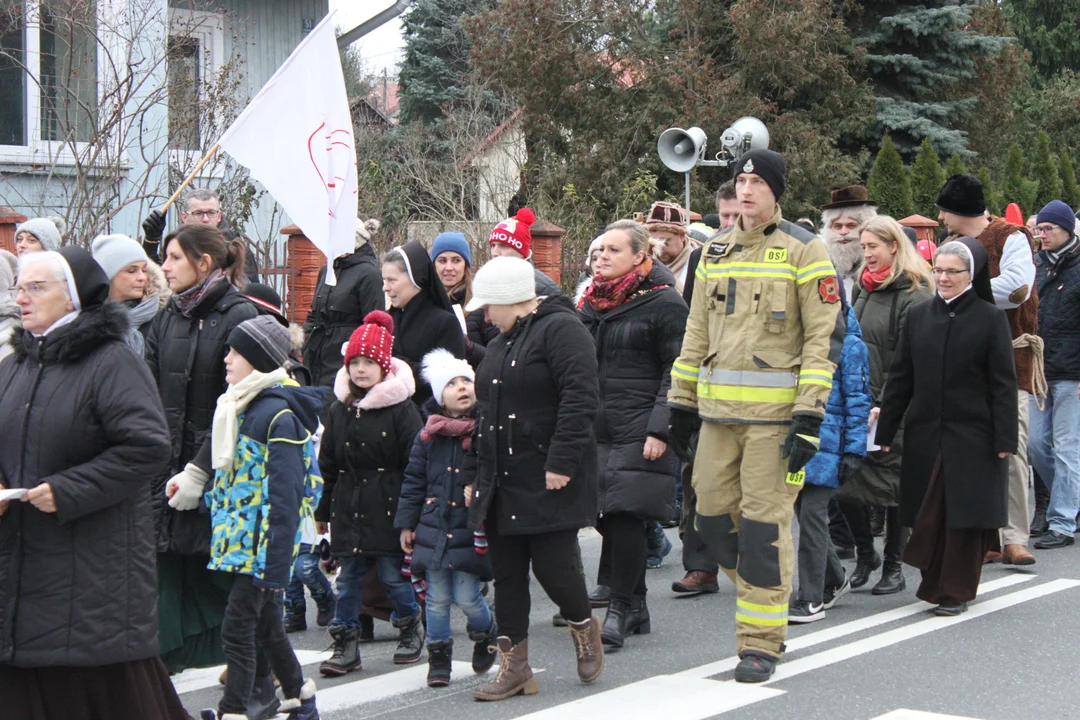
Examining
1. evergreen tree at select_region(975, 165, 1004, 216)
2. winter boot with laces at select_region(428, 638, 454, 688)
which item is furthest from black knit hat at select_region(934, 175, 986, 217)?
evergreen tree at select_region(975, 165, 1004, 216)

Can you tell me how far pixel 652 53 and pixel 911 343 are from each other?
65.2 ft

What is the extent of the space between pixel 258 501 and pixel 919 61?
2380 centimetres

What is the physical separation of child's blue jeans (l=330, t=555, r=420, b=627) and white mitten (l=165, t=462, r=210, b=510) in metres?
1.21

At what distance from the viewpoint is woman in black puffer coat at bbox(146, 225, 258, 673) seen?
18.1ft

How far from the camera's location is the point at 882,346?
8008 mm

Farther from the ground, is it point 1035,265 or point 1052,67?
point 1052,67

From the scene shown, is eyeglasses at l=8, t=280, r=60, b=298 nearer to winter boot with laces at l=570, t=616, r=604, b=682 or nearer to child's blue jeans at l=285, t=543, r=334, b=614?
child's blue jeans at l=285, t=543, r=334, b=614

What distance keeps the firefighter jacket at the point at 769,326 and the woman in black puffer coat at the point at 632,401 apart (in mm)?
606

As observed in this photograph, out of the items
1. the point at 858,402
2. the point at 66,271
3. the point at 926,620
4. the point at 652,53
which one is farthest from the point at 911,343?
the point at 652,53

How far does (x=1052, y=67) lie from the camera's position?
49.8 metres

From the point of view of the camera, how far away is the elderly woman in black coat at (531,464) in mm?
5848

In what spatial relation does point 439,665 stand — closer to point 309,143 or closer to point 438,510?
point 438,510

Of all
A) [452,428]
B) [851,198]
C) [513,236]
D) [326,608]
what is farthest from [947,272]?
[326,608]

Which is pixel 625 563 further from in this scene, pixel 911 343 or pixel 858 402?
pixel 911 343
